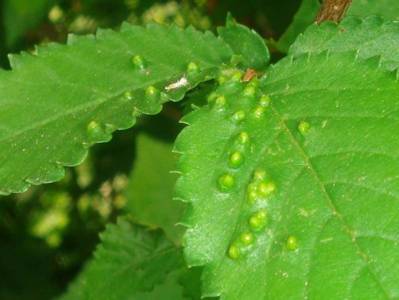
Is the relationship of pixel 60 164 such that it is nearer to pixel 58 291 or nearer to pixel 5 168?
pixel 5 168

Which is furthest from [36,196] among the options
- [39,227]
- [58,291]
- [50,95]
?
[50,95]

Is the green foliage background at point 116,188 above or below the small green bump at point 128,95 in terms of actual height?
below

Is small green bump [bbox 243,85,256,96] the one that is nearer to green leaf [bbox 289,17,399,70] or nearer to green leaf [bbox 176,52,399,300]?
green leaf [bbox 176,52,399,300]

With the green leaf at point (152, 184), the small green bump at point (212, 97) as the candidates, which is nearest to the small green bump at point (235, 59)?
the small green bump at point (212, 97)

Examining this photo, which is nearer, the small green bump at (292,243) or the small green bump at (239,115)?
the small green bump at (292,243)

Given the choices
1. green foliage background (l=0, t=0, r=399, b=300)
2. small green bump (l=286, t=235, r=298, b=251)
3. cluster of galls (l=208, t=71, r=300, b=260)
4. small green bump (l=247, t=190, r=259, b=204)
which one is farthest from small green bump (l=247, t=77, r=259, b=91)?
small green bump (l=286, t=235, r=298, b=251)

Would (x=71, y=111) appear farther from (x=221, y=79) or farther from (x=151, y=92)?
(x=221, y=79)

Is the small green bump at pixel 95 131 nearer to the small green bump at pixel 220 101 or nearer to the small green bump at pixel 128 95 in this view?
the small green bump at pixel 128 95
